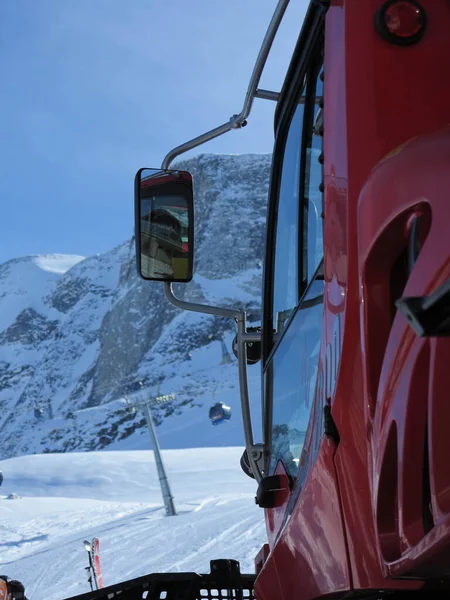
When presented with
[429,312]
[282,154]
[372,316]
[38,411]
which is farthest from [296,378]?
[38,411]

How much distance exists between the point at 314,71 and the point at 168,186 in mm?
603

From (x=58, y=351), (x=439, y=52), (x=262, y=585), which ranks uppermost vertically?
(x=439, y=52)

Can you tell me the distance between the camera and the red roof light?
4.75 feet

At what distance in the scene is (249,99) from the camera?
2467mm

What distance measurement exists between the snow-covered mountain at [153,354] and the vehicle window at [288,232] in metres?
49.5

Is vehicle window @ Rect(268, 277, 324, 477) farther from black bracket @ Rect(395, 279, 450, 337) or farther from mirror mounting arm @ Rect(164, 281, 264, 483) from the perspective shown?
black bracket @ Rect(395, 279, 450, 337)

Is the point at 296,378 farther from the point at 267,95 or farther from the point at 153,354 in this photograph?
the point at 153,354

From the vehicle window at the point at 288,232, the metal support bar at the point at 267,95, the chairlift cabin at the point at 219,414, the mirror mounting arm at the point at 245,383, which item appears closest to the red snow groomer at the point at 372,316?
the vehicle window at the point at 288,232

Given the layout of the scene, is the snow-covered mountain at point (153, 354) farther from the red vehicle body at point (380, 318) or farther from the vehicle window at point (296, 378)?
the red vehicle body at point (380, 318)

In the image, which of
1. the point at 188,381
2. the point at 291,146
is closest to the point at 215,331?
the point at 188,381

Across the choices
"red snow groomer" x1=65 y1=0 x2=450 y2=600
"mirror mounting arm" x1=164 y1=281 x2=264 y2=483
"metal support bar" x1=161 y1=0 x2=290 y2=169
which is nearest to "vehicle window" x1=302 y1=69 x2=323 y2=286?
"red snow groomer" x1=65 y1=0 x2=450 y2=600

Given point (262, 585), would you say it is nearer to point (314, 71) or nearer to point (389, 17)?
point (314, 71)

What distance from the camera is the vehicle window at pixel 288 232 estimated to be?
7.51ft

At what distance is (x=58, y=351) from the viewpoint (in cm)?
16075
